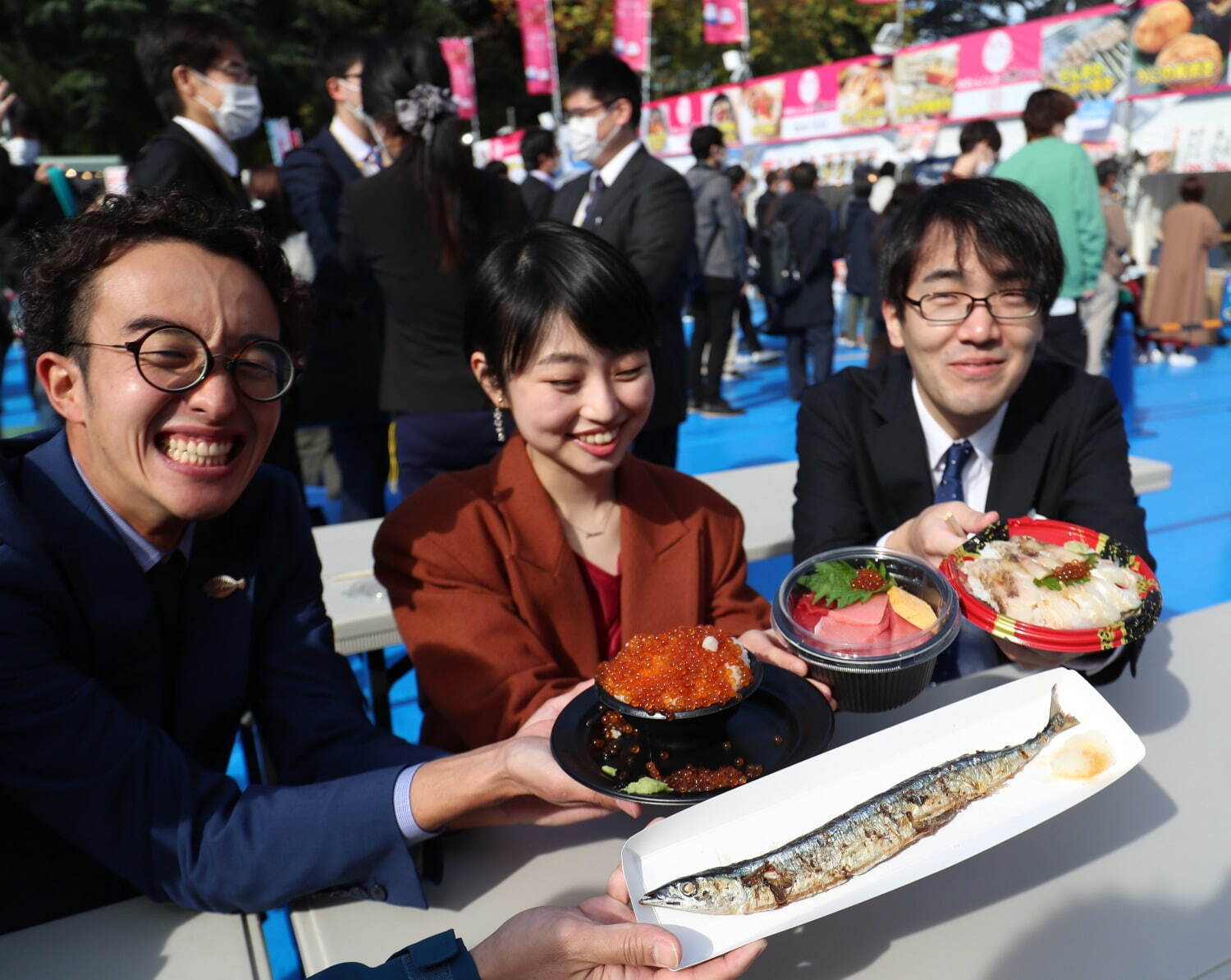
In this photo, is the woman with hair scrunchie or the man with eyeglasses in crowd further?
the woman with hair scrunchie

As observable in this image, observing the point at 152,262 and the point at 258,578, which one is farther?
the point at 258,578

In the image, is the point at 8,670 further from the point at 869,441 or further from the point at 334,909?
the point at 869,441

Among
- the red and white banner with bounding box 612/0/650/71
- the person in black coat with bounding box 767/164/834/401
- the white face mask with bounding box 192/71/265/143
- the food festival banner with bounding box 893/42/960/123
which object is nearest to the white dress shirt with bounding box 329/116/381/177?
the white face mask with bounding box 192/71/265/143

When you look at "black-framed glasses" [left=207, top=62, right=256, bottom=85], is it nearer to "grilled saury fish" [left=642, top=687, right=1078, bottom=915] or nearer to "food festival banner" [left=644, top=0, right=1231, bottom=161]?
"grilled saury fish" [left=642, top=687, right=1078, bottom=915]

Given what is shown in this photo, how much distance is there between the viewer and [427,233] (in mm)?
3281

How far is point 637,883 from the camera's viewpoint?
1.14m

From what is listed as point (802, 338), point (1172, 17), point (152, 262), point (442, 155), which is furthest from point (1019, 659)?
point (1172, 17)

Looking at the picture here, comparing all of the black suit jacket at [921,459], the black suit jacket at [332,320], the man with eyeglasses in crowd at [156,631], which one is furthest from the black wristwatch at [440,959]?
the black suit jacket at [332,320]

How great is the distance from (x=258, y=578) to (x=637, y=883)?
0.87m

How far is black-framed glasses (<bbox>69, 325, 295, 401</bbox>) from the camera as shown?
4.18 feet

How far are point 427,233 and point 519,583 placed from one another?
6.14ft

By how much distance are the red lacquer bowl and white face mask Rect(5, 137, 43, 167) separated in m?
6.79

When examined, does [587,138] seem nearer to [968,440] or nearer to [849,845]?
[968,440]

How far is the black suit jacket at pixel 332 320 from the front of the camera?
150 inches
